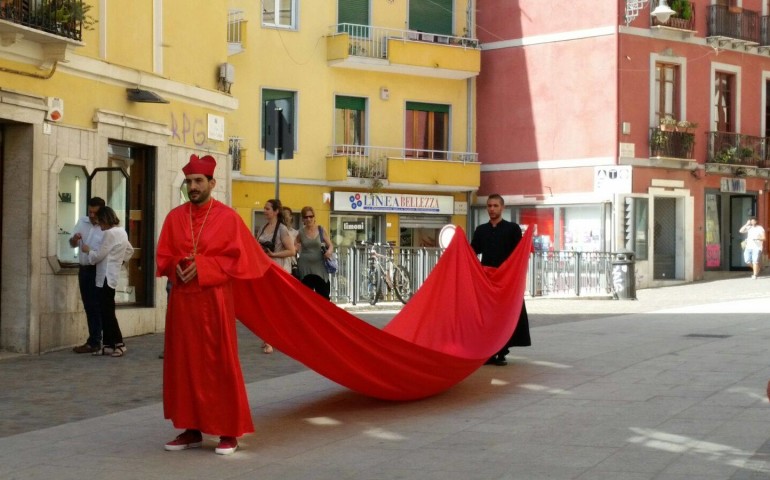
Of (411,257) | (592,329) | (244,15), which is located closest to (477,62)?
(244,15)

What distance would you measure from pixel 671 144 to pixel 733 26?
4.88 metres

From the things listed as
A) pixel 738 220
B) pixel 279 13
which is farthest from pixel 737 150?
pixel 279 13

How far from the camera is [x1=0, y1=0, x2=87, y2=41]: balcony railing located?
14.9m

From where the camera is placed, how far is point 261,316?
32.8 feet

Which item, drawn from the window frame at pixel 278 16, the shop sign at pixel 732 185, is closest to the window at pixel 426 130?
the window frame at pixel 278 16

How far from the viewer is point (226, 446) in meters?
8.73

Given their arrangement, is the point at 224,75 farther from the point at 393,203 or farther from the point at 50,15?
the point at 393,203

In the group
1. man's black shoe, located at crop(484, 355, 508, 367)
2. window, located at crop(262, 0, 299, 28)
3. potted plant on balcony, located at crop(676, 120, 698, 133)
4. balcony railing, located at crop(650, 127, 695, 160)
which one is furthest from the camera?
potted plant on balcony, located at crop(676, 120, 698, 133)

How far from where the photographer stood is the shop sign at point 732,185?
40.9 m

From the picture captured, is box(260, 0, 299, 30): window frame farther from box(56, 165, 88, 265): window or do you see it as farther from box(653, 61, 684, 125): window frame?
box(56, 165, 88, 265): window

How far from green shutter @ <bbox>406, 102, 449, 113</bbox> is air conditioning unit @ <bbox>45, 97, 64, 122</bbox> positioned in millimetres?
25360

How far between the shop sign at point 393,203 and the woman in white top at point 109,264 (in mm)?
23545

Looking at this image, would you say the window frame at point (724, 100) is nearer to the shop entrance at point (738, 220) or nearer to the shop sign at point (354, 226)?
the shop entrance at point (738, 220)

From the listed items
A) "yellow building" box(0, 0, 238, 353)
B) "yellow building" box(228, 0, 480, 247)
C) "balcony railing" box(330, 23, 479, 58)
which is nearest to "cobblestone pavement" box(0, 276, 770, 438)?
"yellow building" box(0, 0, 238, 353)
